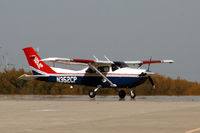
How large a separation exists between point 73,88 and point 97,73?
10.4 metres

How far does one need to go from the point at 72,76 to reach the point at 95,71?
181cm

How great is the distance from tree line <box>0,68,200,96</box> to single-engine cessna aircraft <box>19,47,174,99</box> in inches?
236

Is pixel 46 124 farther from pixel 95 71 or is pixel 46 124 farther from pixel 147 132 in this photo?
pixel 95 71

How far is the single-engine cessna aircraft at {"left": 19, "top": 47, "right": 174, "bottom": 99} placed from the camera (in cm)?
2892

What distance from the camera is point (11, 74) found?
4347cm

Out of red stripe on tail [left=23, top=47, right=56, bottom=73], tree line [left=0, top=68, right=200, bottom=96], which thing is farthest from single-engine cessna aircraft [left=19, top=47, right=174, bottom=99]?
tree line [left=0, top=68, right=200, bottom=96]

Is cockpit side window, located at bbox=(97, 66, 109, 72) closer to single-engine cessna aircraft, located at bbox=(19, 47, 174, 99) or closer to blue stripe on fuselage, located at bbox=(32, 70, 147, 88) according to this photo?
single-engine cessna aircraft, located at bbox=(19, 47, 174, 99)

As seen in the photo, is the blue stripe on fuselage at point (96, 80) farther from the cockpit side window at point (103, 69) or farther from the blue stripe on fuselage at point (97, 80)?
the cockpit side window at point (103, 69)

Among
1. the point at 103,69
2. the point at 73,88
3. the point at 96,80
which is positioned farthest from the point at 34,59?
the point at 73,88

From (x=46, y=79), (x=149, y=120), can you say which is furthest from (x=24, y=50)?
(x=149, y=120)

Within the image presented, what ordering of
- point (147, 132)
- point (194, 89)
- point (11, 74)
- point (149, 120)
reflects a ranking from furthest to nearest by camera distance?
point (11, 74), point (194, 89), point (149, 120), point (147, 132)

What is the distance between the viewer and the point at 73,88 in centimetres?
4059

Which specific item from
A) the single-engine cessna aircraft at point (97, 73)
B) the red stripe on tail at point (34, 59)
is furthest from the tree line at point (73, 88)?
the red stripe on tail at point (34, 59)

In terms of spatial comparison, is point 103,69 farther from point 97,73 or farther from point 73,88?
point 73,88
